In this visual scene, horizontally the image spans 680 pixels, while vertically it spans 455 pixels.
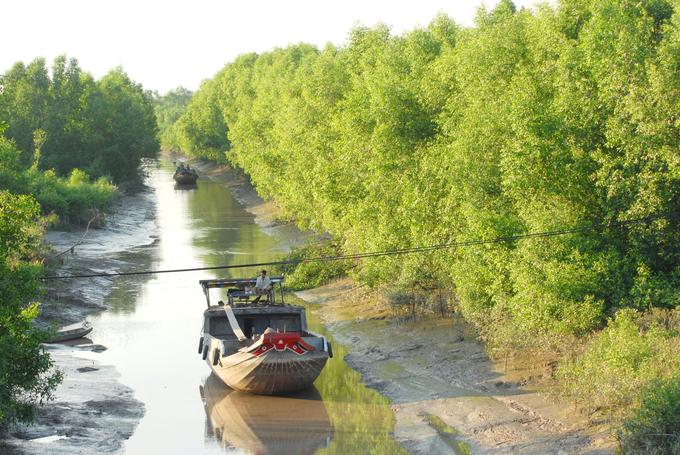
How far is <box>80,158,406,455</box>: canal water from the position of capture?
14.2 meters

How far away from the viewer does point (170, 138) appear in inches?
5153

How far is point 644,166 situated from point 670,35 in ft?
11.3

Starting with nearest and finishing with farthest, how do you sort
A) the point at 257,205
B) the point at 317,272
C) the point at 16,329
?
1. the point at 16,329
2. the point at 317,272
3. the point at 257,205

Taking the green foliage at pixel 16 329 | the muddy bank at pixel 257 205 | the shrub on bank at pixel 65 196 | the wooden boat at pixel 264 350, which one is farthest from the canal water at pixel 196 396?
the shrub on bank at pixel 65 196

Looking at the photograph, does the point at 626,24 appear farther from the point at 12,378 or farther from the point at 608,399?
the point at 12,378

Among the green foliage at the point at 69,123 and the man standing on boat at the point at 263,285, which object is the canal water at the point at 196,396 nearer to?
the man standing on boat at the point at 263,285

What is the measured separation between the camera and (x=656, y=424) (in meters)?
9.91

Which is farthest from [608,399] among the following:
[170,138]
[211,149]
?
[170,138]

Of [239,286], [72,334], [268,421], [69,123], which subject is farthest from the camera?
[69,123]

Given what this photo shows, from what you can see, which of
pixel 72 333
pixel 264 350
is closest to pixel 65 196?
pixel 72 333

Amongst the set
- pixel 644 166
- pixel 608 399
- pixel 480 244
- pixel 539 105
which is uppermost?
pixel 539 105

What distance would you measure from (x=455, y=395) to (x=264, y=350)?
15.5ft

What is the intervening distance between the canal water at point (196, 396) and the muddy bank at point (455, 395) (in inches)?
22.9

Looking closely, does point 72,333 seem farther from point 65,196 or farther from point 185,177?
point 185,177
